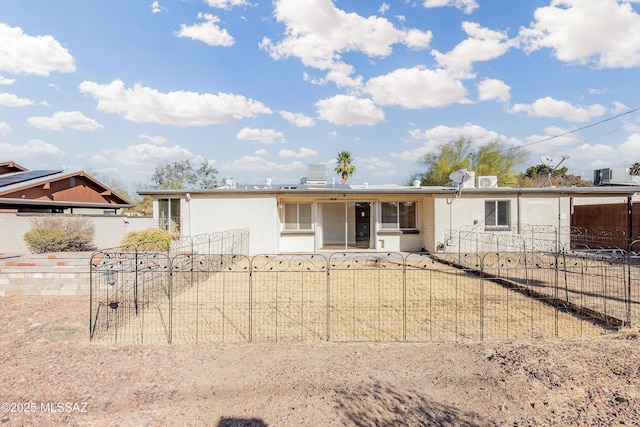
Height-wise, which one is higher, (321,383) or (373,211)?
(373,211)

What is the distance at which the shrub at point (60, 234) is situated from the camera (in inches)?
496

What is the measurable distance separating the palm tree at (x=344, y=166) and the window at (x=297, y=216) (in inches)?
904

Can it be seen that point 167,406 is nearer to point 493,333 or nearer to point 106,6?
point 493,333

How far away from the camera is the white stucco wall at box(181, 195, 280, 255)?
14.5 meters

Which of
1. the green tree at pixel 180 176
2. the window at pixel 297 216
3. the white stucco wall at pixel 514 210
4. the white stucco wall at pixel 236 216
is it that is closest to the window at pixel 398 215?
the white stucco wall at pixel 514 210

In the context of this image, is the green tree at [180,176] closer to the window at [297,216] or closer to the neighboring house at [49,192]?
the neighboring house at [49,192]

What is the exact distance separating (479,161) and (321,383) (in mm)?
34641

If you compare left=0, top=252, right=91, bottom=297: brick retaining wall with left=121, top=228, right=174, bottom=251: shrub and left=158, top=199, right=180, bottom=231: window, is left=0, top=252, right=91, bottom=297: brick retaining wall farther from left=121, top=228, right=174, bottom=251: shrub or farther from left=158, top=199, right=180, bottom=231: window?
left=158, top=199, right=180, bottom=231: window

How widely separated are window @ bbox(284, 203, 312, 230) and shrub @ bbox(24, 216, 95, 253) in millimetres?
8278

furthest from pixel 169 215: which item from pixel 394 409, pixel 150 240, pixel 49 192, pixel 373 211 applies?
pixel 394 409

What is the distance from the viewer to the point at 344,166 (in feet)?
127

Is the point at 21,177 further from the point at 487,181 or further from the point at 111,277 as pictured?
the point at 487,181

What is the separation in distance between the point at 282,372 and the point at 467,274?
321 inches

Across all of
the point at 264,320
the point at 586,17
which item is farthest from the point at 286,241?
the point at 586,17
